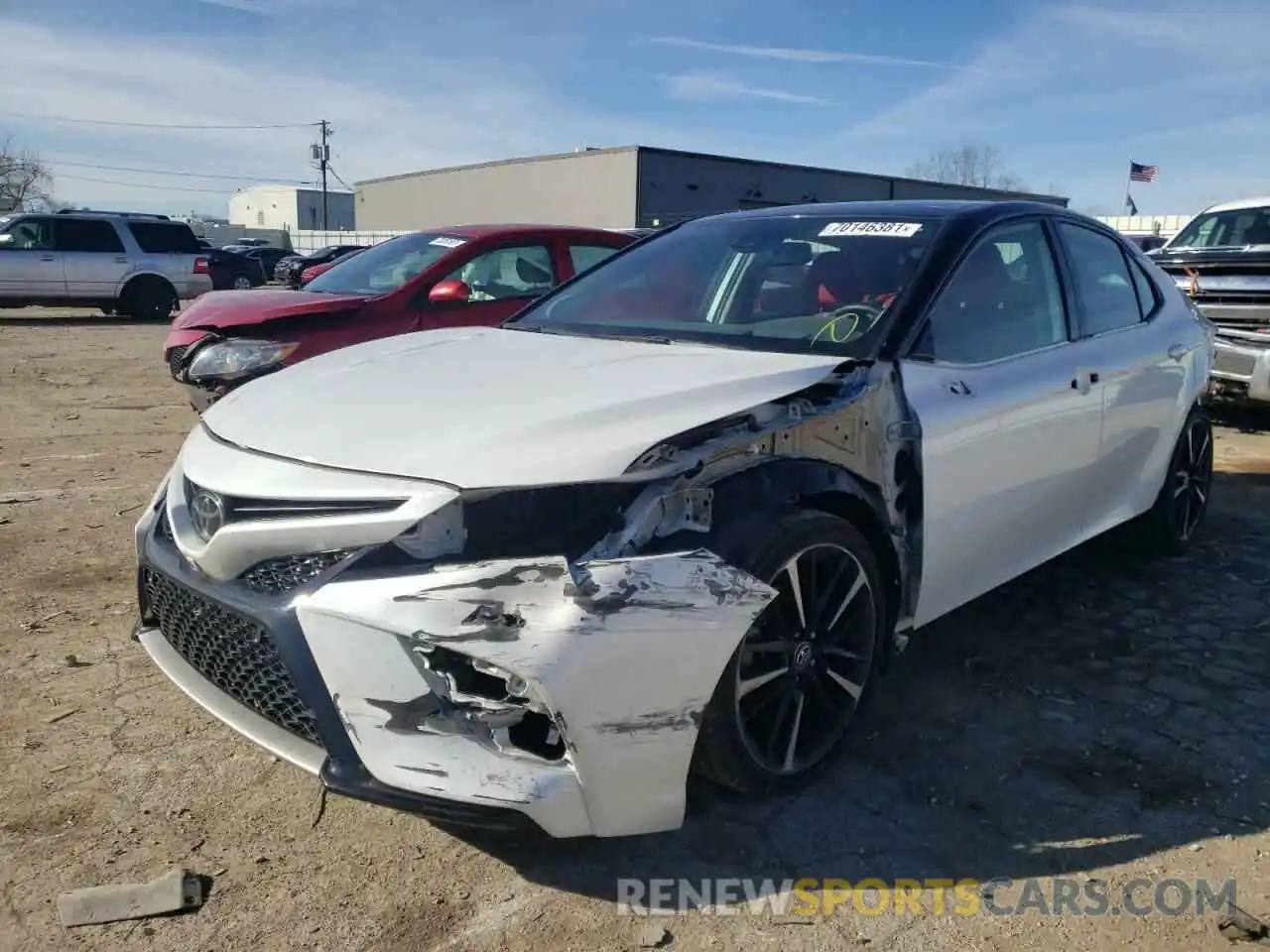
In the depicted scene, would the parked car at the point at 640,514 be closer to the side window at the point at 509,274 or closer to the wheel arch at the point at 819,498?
the wheel arch at the point at 819,498

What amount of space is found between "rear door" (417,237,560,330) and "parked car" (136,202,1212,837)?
2.69m

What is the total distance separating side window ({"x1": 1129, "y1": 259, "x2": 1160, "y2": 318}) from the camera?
425 cm

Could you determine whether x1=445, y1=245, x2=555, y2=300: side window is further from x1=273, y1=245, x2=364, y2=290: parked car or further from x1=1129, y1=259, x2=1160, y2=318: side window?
x1=273, y1=245, x2=364, y2=290: parked car

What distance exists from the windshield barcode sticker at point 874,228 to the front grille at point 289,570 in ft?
6.91

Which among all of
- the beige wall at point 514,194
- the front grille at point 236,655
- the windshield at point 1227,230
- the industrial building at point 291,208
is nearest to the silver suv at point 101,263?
the beige wall at point 514,194

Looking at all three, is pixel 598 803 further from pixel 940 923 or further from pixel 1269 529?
pixel 1269 529

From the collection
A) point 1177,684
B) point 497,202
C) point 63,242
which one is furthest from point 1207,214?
point 497,202

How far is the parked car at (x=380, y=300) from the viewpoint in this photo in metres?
5.68

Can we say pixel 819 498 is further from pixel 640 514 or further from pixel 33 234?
pixel 33 234

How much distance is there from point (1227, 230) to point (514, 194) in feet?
113

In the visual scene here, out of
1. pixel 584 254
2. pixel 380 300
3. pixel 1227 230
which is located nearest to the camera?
pixel 380 300

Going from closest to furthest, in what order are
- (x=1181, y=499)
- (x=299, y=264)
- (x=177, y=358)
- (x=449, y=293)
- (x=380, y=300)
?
(x=1181, y=499)
(x=449, y=293)
(x=380, y=300)
(x=177, y=358)
(x=299, y=264)

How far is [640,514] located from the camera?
2.22 meters

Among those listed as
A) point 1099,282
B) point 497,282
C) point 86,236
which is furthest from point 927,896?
point 86,236
